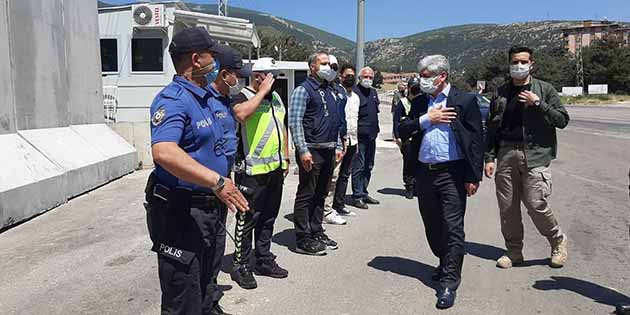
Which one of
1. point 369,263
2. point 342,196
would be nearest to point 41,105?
point 342,196

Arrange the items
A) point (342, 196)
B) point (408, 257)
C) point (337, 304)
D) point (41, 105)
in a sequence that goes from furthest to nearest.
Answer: point (41, 105) < point (342, 196) < point (408, 257) < point (337, 304)

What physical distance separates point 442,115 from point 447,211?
0.81 metres

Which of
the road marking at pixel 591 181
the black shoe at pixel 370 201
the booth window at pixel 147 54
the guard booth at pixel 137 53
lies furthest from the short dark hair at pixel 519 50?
A: the booth window at pixel 147 54

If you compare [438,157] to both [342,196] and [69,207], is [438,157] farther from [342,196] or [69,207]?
[69,207]

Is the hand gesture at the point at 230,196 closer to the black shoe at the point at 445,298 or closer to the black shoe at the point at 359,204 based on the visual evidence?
the black shoe at the point at 445,298

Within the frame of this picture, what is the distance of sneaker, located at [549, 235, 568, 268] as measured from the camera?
17.5 ft

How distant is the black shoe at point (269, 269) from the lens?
202 inches

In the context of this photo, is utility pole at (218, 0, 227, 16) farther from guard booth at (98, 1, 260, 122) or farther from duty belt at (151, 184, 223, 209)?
duty belt at (151, 184, 223, 209)

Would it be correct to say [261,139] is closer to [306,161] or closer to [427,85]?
[306,161]

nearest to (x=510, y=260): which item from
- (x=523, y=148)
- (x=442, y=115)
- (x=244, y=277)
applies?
(x=523, y=148)

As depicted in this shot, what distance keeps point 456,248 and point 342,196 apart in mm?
3290

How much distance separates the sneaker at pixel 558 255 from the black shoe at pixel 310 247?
225 centimetres

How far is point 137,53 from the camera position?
1410 cm

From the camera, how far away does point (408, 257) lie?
5.75 metres
